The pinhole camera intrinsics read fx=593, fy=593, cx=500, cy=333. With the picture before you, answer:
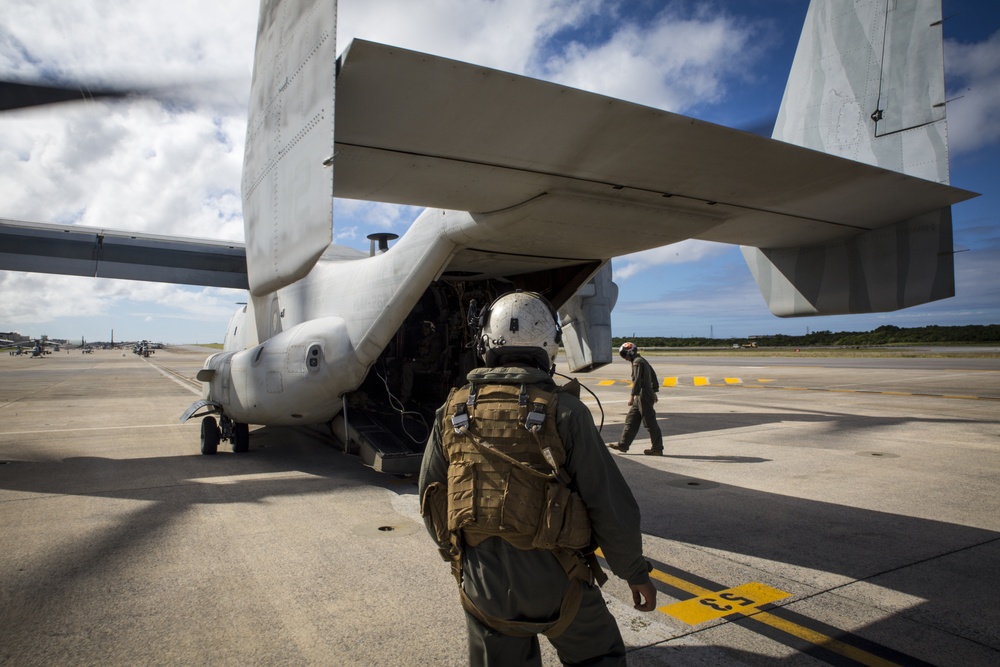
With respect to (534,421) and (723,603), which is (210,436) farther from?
(534,421)

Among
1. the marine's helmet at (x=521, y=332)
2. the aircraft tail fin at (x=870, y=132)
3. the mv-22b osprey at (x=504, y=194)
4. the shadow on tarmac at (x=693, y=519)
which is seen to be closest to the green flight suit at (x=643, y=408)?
the shadow on tarmac at (x=693, y=519)

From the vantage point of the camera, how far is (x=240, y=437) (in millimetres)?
9141

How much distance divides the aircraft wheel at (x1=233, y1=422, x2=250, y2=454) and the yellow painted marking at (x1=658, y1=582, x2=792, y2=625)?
291 inches

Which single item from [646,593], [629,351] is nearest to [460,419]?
[646,593]

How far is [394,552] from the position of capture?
15.0ft

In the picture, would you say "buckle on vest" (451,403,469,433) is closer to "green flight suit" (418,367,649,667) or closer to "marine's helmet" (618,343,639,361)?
"green flight suit" (418,367,649,667)

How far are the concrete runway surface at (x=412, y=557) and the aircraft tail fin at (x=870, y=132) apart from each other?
215cm

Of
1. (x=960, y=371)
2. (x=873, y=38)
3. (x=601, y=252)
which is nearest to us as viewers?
(x=873, y=38)

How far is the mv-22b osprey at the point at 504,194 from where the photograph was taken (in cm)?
354

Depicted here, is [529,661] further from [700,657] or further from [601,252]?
[601,252]

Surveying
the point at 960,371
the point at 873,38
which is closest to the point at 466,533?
the point at 873,38

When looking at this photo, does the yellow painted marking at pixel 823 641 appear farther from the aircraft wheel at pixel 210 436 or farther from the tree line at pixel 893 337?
the tree line at pixel 893 337

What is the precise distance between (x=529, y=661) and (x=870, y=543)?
3.80m

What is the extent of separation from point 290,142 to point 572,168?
6.54 feet
